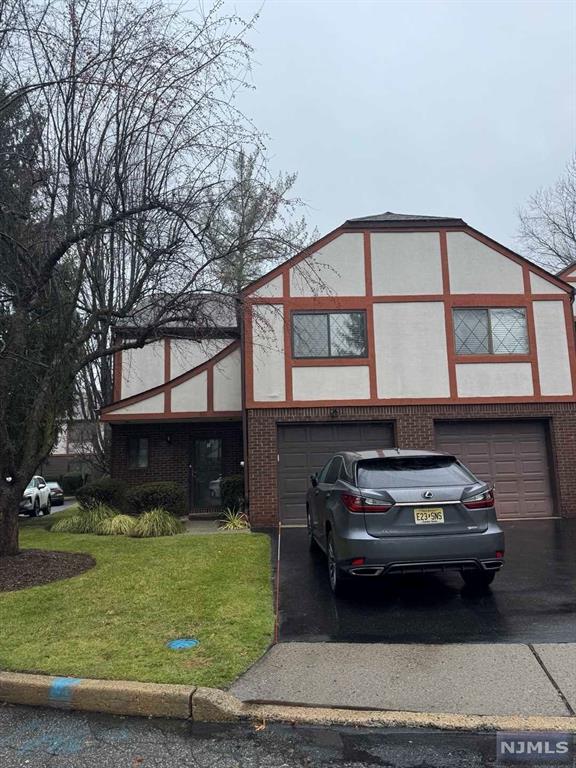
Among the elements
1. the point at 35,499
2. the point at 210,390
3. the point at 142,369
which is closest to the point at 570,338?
the point at 210,390

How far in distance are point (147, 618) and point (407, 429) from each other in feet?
28.4

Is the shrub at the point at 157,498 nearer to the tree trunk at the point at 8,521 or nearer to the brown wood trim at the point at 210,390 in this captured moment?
the brown wood trim at the point at 210,390

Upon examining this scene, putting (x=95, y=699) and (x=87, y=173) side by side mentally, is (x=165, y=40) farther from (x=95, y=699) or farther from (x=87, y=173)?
(x=95, y=699)

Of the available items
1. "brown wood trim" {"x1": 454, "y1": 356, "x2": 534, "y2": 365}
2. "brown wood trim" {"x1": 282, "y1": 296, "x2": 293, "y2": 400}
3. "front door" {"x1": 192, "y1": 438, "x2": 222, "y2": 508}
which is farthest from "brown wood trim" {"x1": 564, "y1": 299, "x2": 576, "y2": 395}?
"front door" {"x1": 192, "y1": 438, "x2": 222, "y2": 508}

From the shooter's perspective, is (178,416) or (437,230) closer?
(437,230)

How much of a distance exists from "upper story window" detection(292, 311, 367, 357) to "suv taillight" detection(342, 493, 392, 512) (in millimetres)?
7523

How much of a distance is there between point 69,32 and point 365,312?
8.09 m

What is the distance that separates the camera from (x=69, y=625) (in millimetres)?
5699

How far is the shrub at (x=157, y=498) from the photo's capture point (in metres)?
13.7

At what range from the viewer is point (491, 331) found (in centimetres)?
1387

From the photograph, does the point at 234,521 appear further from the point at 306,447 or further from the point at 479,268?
the point at 479,268

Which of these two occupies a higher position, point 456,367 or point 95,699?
point 456,367

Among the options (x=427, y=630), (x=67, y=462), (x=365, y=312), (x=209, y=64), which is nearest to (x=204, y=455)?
(x=365, y=312)

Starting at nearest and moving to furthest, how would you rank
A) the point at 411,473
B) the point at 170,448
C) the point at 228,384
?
the point at 411,473 → the point at 228,384 → the point at 170,448
